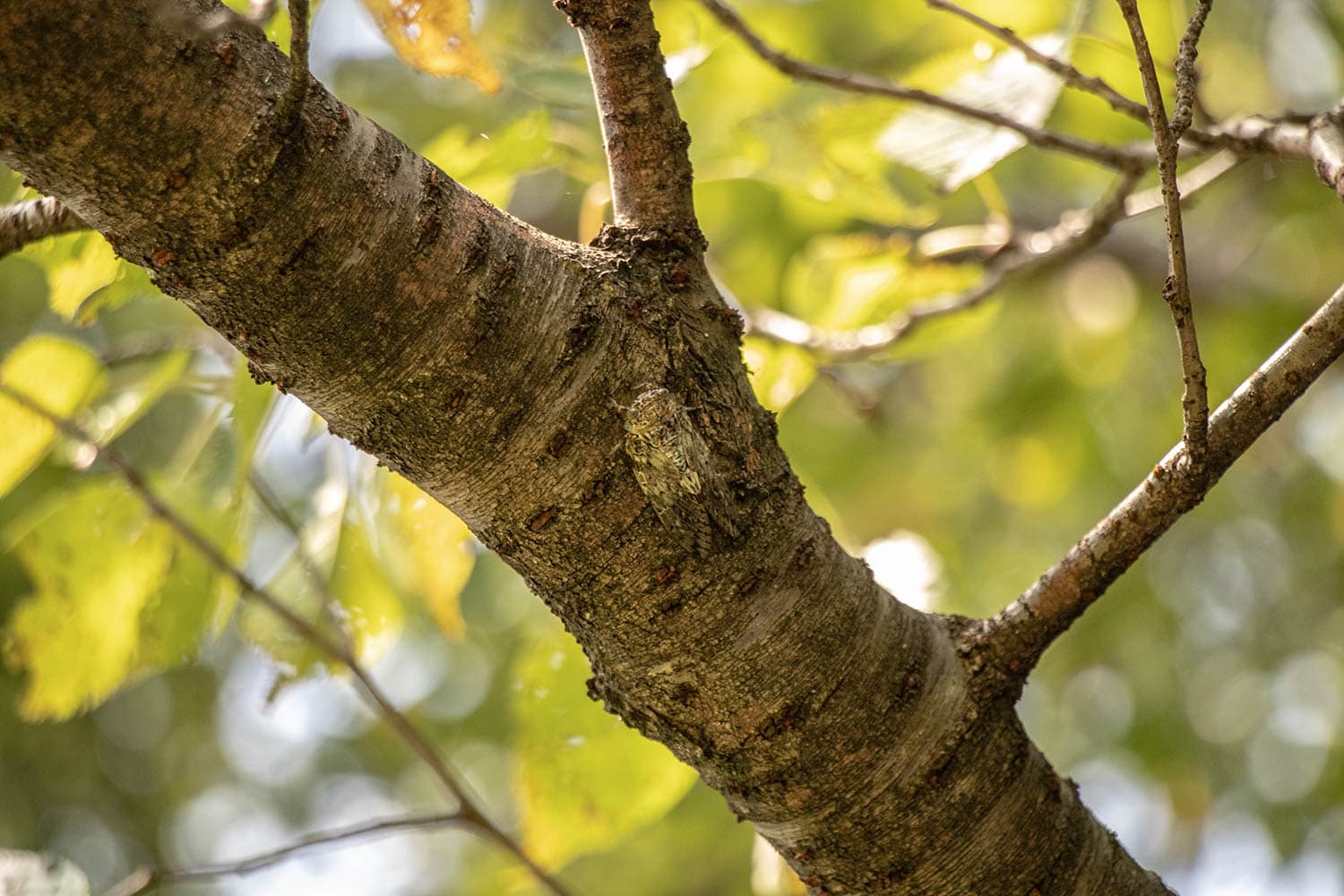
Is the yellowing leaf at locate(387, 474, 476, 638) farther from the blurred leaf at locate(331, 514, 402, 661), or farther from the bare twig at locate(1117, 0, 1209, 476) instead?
the bare twig at locate(1117, 0, 1209, 476)

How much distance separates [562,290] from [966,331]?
115 centimetres

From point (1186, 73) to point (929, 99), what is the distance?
0.50 meters

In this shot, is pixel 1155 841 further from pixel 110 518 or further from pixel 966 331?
pixel 110 518

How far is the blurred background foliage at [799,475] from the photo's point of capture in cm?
142

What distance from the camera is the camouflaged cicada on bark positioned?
83 cm

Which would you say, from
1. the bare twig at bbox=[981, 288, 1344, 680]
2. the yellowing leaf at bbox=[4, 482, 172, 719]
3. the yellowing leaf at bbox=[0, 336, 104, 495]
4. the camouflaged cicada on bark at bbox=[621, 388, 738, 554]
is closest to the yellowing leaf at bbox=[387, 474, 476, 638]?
the yellowing leaf at bbox=[4, 482, 172, 719]

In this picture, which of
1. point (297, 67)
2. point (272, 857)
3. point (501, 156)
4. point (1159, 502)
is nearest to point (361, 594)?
point (272, 857)

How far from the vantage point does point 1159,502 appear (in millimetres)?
880

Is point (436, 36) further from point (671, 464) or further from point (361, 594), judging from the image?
point (361, 594)

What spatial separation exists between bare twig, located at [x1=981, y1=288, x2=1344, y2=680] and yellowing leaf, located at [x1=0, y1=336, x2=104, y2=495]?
1.15 metres

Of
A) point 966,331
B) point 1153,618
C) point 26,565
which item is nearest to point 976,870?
point 966,331

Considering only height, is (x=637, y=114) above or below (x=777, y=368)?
below


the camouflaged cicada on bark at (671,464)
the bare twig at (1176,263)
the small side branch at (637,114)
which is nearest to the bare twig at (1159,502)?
the bare twig at (1176,263)

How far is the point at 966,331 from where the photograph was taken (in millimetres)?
1844
